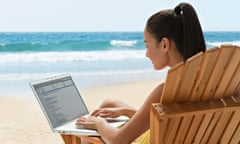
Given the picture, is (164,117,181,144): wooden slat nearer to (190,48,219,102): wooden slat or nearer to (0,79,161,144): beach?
(190,48,219,102): wooden slat

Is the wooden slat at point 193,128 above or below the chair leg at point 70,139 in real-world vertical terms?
above

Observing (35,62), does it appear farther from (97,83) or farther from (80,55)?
(97,83)

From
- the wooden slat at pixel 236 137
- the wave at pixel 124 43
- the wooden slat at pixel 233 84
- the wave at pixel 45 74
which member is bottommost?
the wave at pixel 124 43

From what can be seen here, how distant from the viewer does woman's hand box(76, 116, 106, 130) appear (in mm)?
2051

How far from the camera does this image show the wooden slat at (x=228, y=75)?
5.89 ft

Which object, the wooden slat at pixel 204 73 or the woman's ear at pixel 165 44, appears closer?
the wooden slat at pixel 204 73

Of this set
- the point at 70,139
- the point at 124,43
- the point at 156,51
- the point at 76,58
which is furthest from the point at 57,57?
the point at 156,51

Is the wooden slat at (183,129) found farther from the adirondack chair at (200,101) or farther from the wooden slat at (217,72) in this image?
the wooden slat at (217,72)

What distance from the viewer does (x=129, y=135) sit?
1.93 m

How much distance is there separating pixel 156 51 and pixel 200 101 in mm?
296

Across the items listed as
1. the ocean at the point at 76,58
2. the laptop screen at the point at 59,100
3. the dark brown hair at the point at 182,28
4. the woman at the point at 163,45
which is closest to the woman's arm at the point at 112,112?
the laptop screen at the point at 59,100

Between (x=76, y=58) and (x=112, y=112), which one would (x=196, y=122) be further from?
(x=76, y=58)

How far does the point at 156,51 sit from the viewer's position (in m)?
1.98

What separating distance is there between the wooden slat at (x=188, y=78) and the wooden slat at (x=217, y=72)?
0.25ft
